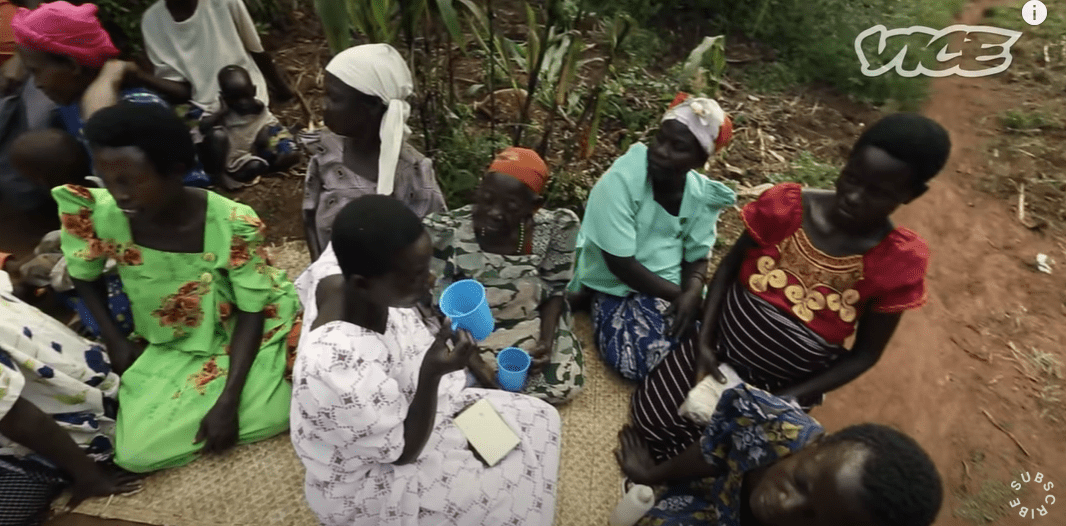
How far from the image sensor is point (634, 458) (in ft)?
7.18

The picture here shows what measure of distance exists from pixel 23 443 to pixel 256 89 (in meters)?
2.12

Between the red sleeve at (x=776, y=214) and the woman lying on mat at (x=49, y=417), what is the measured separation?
2.10m

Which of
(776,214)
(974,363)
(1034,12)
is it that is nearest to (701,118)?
(776,214)

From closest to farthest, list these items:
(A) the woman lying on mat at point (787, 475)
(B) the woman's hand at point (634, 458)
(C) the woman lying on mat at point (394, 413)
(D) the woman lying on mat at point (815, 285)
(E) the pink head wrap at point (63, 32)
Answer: (A) the woman lying on mat at point (787, 475) → (C) the woman lying on mat at point (394, 413) → (D) the woman lying on mat at point (815, 285) → (B) the woman's hand at point (634, 458) → (E) the pink head wrap at point (63, 32)

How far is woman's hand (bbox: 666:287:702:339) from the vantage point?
2.38m

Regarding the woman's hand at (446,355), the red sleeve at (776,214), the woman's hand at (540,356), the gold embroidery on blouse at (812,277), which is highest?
the red sleeve at (776,214)

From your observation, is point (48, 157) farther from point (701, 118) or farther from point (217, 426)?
point (701, 118)

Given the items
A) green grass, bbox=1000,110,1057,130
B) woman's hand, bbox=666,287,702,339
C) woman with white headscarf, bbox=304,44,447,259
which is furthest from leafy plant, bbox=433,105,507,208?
green grass, bbox=1000,110,1057,130

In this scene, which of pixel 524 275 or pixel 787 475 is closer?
pixel 787 475

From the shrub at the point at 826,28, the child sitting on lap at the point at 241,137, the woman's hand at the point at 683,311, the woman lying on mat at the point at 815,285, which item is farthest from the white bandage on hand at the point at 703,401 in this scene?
the shrub at the point at 826,28

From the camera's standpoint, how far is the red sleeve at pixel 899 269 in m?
1.77

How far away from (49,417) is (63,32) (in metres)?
1.52

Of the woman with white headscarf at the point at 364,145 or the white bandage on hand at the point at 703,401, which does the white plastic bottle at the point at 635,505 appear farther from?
the woman with white headscarf at the point at 364,145

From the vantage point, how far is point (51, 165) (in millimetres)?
2533
